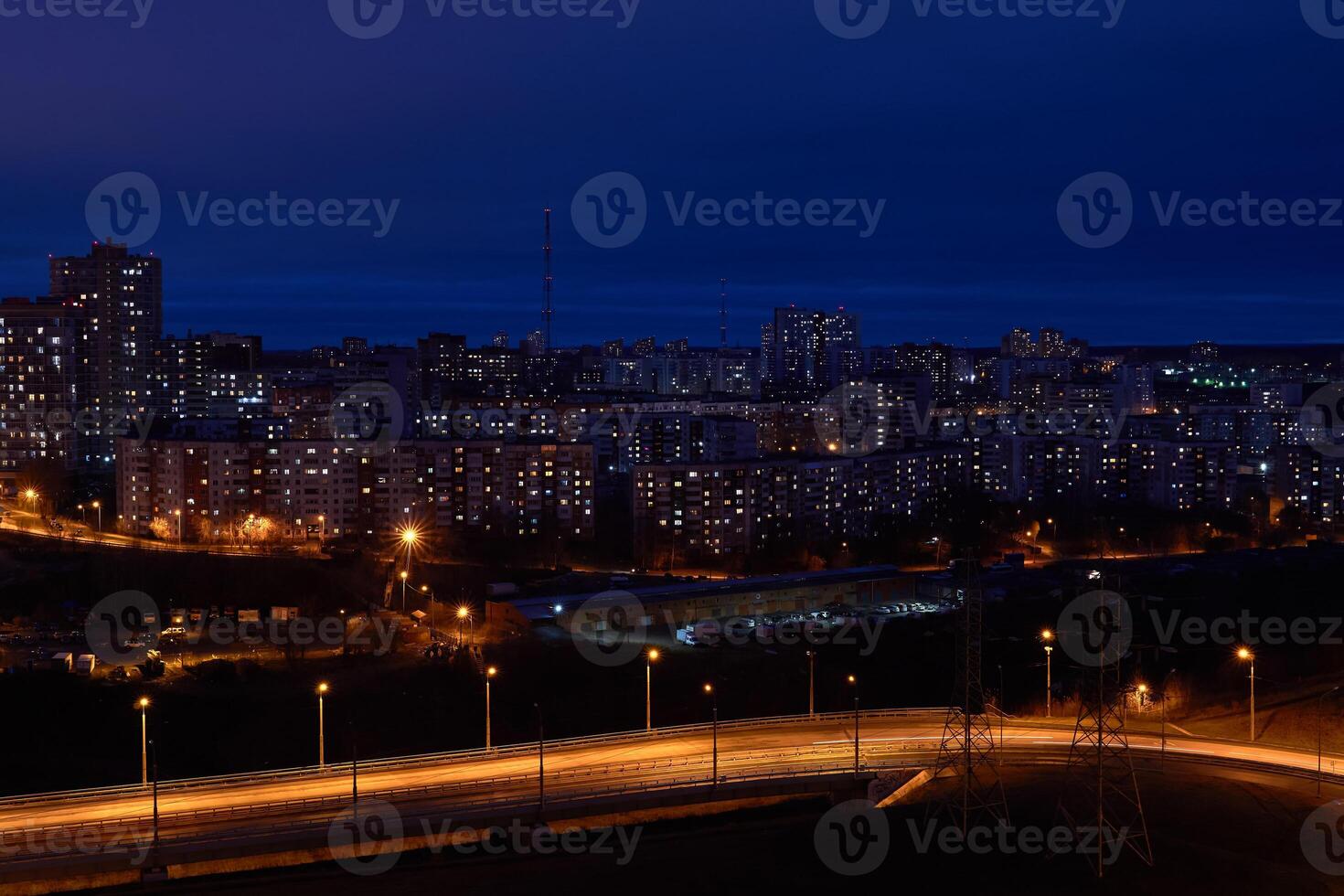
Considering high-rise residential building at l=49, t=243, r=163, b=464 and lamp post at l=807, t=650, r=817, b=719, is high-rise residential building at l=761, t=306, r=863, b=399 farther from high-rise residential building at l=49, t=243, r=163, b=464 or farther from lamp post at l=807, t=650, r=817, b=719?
lamp post at l=807, t=650, r=817, b=719

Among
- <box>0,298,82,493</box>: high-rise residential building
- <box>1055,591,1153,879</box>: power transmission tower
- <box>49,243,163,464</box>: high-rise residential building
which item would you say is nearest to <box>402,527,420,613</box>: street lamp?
<box>1055,591,1153,879</box>: power transmission tower

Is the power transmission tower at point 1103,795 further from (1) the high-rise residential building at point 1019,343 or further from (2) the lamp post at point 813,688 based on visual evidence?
(1) the high-rise residential building at point 1019,343

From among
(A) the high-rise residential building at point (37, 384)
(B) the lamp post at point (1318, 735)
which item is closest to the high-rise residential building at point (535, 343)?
(A) the high-rise residential building at point (37, 384)

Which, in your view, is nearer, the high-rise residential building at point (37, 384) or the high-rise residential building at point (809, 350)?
the high-rise residential building at point (37, 384)

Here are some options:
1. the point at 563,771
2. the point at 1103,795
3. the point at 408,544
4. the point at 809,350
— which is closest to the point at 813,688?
the point at 563,771

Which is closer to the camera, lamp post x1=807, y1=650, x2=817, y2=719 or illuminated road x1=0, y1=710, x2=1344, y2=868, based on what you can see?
illuminated road x1=0, y1=710, x2=1344, y2=868
